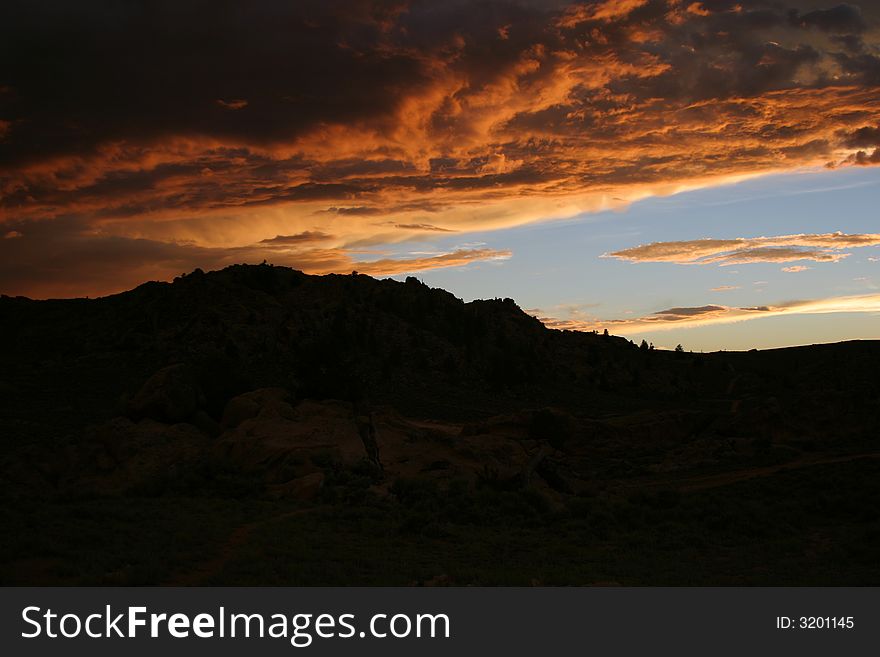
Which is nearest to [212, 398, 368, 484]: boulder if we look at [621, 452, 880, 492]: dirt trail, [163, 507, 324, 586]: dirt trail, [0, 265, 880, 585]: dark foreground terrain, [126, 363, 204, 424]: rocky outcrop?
[0, 265, 880, 585]: dark foreground terrain

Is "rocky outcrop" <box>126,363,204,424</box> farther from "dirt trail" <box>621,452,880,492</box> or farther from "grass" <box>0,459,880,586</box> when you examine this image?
"dirt trail" <box>621,452,880,492</box>

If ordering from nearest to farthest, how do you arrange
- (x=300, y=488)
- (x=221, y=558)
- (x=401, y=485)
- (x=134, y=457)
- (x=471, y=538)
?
(x=221, y=558), (x=471, y=538), (x=300, y=488), (x=401, y=485), (x=134, y=457)

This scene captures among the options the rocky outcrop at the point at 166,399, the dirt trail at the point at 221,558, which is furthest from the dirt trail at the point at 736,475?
the rocky outcrop at the point at 166,399

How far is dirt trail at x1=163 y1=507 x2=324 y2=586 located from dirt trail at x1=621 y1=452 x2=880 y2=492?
15978 millimetres

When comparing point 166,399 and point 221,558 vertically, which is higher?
point 166,399

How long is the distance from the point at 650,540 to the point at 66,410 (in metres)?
47.4

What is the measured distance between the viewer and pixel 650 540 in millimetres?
19031

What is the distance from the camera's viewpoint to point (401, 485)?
1024 inches

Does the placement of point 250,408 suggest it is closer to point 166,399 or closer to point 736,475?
point 166,399

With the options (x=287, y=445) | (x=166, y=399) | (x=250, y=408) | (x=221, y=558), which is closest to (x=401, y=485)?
(x=287, y=445)

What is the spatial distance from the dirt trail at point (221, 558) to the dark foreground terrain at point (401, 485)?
9cm

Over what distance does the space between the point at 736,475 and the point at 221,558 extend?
919 inches
